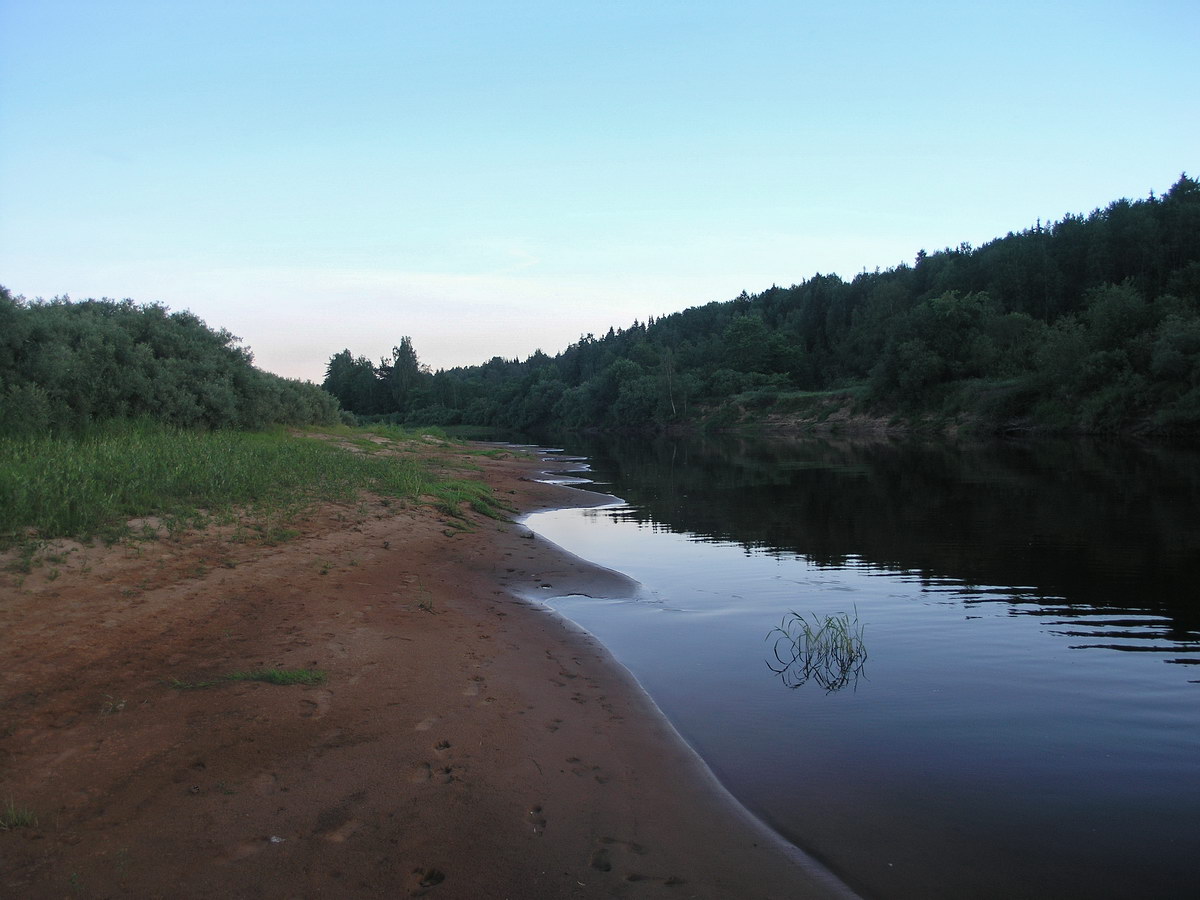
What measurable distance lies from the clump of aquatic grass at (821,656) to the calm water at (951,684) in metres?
0.08

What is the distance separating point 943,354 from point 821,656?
69889 millimetres

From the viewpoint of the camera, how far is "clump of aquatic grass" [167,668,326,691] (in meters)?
6.32

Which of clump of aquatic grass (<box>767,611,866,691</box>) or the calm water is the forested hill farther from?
clump of aquatic grass (<box>767,611,866,691</box>)

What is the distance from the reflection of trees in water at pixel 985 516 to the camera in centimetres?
1256

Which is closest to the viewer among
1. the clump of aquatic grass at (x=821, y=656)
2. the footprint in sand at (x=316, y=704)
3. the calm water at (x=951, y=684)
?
the calm water at (x=951, y=684)

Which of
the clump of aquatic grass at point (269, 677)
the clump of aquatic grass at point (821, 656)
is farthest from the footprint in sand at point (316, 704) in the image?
the clump of aquatic grass at point (821, 656)

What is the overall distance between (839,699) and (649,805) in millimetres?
2937

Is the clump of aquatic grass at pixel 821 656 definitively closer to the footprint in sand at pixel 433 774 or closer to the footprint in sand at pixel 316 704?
the footprint in sand at pixel 433 774

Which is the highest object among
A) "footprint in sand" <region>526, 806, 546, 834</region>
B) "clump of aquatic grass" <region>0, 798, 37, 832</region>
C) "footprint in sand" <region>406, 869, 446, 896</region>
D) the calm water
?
"clump of aquatic grass" <region>0, 798, 37, 832</region>

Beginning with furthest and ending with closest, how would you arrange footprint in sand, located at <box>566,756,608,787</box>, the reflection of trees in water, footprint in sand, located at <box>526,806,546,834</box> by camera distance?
the reflection of trees in water, footprint in sand, located at <box>566,756,608,787</box>, footprint in sand, located at <box>526,806,546,834</box>

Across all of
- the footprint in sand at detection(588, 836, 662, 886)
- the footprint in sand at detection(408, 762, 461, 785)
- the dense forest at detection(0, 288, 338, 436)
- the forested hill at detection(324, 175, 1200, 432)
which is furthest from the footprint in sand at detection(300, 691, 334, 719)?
the forested hill at detection(324, 175, 1200, 432)

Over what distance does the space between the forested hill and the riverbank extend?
48.8 metres

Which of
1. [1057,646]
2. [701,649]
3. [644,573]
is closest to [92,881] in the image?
[701,649]

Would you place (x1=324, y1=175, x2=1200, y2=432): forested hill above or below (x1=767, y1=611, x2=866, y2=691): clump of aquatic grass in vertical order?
above
